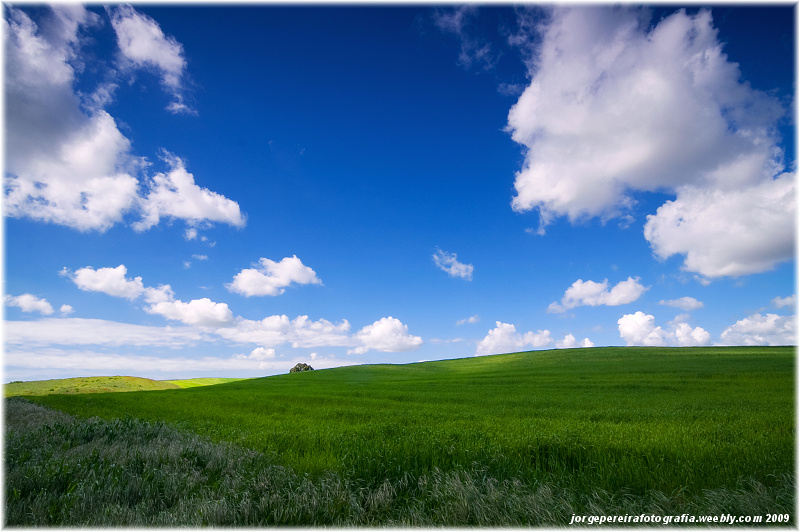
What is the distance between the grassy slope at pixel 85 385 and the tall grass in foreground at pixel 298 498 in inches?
2169

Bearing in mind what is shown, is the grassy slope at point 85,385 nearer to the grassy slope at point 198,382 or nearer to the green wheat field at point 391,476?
the grassy slope at point 198,382

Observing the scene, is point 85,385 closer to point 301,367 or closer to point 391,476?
point 301,367

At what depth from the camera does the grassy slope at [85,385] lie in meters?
49.0

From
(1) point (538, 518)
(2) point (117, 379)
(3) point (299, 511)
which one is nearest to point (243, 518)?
(3) point (299, 511)

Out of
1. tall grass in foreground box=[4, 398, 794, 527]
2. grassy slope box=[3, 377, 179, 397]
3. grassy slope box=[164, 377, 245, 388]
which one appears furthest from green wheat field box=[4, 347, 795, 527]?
grassy slope box=[164, 377, 245, 388]

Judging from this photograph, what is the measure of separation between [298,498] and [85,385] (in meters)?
71.2

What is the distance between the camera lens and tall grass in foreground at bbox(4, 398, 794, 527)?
440 centimetres

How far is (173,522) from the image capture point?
14.5ft

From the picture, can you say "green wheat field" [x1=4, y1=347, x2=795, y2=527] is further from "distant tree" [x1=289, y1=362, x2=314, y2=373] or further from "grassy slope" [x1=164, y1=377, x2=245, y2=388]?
"distant tree" [x1=289, y1=362, x2=314, y2=373]

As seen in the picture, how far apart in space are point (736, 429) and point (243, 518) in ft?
37.4

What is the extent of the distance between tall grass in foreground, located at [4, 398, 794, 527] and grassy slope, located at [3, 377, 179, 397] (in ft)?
181

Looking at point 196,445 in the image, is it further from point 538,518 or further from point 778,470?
point 778,470

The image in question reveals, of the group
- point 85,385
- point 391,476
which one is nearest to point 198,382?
point 85,385

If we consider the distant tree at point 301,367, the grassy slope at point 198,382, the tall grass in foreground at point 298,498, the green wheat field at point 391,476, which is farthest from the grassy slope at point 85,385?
the tall grass in foreground at point 298,498
